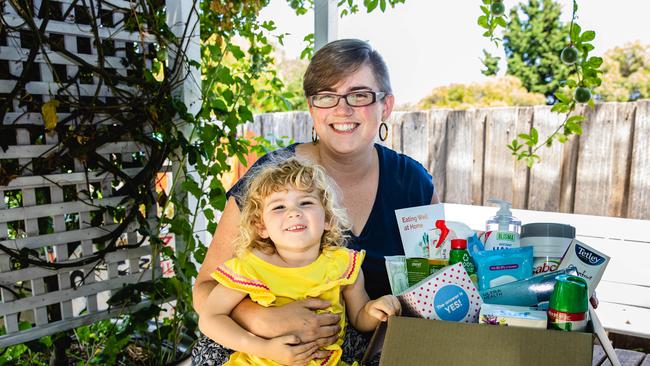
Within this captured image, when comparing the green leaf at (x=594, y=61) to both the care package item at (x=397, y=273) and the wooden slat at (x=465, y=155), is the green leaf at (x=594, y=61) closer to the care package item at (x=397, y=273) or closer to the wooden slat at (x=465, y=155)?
the care package item at (x=397, y=273)

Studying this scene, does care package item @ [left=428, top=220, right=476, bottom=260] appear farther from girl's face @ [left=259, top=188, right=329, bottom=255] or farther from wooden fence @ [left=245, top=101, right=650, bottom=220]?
wooden fence @ [left=245, top=101, right=650, bottom=220]

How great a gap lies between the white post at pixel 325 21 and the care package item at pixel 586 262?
1.40 meters

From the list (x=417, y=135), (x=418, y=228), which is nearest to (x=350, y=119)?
(x=418, y=228)

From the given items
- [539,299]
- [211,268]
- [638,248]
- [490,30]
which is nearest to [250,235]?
[211,268]

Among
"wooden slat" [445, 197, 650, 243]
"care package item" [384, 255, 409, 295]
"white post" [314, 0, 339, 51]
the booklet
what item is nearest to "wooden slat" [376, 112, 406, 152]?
"wooden slat" [445, 197, 650, 243]

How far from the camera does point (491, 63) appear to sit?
987 centimetres

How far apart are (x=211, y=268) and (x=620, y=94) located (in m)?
9.16

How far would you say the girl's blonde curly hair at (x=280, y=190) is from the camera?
131 cm

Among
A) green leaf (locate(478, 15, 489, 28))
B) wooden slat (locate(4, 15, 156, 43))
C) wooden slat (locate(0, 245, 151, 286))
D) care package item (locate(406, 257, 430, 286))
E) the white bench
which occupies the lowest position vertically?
the white bench

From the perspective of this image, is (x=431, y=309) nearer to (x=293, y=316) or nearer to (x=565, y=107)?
(x=293, y=316)

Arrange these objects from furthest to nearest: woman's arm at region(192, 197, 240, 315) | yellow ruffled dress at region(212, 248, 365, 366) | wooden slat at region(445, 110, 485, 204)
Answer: wooden slat at region(445, 110, 485, 204)
woman's arm at region(192, 197, 240, 315)
yellow ruffled dress at region(212, 248, 365, 366)

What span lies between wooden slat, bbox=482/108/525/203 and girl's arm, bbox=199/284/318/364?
10.3 feet

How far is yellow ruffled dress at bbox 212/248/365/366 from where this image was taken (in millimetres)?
1227

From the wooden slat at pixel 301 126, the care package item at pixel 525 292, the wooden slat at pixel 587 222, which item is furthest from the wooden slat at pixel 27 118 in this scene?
the wooden slat at pixel 301 126
